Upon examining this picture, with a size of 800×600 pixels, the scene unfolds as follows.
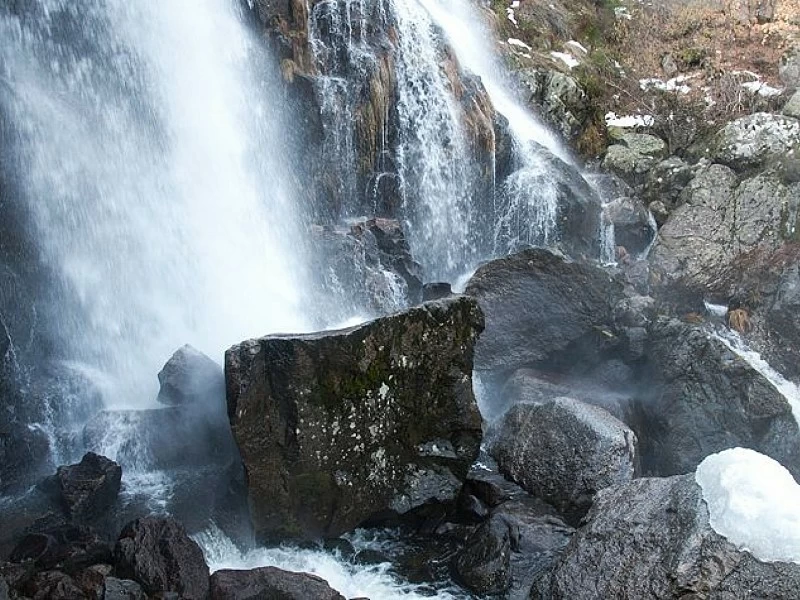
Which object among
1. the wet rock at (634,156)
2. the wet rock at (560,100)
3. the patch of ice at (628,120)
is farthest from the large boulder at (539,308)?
the patch of ice at (628,120)

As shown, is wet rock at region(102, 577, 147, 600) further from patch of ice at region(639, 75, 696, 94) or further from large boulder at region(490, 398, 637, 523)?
patch of ice at region(639, 75, 696, 94)

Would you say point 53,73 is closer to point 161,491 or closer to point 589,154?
point 161,491

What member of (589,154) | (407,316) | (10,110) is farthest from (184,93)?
(589,154)

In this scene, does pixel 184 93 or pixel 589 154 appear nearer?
pixel 184 93

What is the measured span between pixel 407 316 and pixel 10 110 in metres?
7.25

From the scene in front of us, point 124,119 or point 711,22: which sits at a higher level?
point 711,22

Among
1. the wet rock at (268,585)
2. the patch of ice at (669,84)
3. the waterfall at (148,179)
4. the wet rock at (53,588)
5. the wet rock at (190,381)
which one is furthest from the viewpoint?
the patch of ice at (669,84)

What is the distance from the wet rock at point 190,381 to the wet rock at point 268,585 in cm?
305

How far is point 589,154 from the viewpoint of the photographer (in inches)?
860

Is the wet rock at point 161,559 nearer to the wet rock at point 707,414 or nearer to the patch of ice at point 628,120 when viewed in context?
the wet rock at point 707,414

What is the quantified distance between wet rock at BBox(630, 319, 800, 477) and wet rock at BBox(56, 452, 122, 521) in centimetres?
762

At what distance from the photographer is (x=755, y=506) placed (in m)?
5.82

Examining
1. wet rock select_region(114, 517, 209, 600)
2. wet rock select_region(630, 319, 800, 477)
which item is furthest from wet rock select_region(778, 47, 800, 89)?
wet rock select_region(114, 517, 209, 600)

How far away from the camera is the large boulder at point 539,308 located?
43.4 feet
